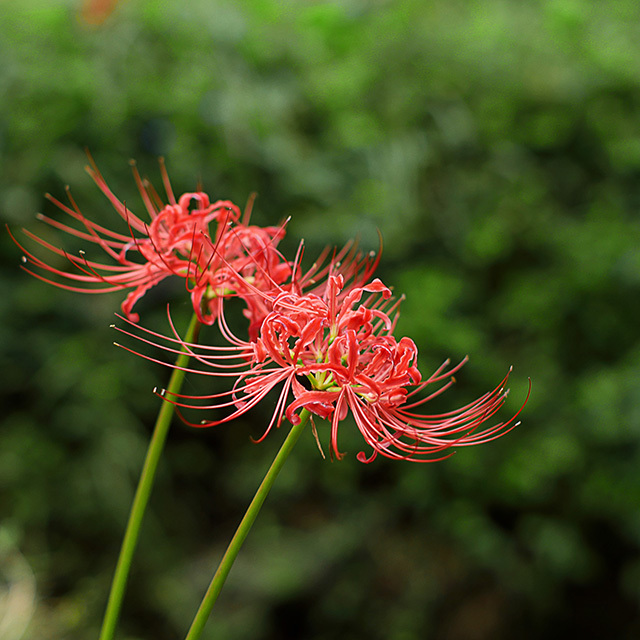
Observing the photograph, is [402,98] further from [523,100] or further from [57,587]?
[57,587]

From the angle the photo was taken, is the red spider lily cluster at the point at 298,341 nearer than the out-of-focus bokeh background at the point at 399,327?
Yes

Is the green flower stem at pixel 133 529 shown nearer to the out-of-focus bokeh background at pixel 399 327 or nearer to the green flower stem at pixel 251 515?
the green flower stem at pixel 251 515

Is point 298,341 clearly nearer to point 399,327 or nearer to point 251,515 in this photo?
point 251,515

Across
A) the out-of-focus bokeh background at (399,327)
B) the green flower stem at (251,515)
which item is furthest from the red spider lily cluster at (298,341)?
the out-of-focus bokeh background at (399,327)

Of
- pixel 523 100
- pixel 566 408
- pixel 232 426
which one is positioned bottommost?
pixel 232 426

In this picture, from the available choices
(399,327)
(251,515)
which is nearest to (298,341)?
(251,515)

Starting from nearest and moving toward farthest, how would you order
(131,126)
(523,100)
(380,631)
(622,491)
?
(622,491) → (380,631) → (131,126) → (523,100)

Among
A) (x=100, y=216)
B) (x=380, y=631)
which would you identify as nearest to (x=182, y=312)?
(x=100, y=216)

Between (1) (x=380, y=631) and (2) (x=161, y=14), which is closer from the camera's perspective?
(1) (x=380, y=631)
